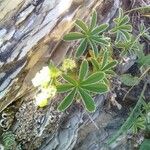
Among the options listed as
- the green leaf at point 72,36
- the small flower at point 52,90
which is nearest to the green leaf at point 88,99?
the small flower at point 52,90

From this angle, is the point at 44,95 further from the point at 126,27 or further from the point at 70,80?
the point at 126,27

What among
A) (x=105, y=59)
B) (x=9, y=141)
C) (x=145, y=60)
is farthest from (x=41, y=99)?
(x=145, y=60)

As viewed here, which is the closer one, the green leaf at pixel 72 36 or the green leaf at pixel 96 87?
the green leaf at pixel 96 87

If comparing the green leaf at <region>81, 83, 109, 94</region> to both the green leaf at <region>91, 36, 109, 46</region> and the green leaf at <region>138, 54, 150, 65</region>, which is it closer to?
the green leaf at <region>91, 36, 109, 46</region>

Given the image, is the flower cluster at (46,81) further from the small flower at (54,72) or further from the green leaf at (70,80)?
the green leaf at (70,80)

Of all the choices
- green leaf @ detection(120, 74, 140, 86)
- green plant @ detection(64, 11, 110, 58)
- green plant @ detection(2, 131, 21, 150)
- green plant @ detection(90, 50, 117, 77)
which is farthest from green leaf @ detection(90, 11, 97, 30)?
green plant @ detection(2, 131, 21, 150)

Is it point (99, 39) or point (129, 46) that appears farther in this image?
point (129, 46)

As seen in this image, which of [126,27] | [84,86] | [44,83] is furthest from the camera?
[126,27]
